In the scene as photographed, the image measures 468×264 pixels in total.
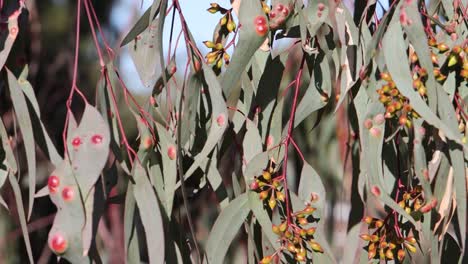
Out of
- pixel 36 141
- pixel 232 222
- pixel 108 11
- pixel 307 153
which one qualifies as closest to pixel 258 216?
pixel 232 222

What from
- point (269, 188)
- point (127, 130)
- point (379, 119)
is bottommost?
point (127, 130)

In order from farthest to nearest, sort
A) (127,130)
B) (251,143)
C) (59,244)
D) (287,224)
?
(127,130)
(251,143)
(287,224)
(59,244)

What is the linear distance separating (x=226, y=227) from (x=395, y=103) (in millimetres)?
324

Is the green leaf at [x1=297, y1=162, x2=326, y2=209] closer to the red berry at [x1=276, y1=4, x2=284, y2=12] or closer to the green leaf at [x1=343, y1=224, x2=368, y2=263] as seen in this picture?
the green leaf at [x1=343, y1=224, x2=368, y2=263]

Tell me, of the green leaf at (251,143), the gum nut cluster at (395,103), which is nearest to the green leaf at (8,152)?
the green leaf at (251,143)

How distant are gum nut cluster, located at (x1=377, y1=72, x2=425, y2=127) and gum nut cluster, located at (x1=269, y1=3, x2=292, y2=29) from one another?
0.63 ft

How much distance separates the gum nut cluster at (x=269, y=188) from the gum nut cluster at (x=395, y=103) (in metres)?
0.19

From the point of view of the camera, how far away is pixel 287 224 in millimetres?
1294

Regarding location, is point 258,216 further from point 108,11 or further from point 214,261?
point 108,11

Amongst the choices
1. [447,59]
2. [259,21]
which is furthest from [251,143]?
[447,59]

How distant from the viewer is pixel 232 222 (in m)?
1.36

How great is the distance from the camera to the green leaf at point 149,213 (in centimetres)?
124

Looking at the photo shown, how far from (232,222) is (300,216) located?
11 cm

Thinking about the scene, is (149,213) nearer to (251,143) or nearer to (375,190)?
(251,143)
